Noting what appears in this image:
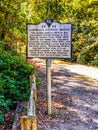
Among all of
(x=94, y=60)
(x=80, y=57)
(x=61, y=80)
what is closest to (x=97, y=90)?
(x=61, y=80)

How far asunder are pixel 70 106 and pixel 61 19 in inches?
912

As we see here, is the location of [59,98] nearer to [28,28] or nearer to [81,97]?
[81,97]

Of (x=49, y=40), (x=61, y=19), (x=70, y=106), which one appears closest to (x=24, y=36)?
(x=61, y=19)

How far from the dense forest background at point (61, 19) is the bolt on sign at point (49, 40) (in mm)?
5896

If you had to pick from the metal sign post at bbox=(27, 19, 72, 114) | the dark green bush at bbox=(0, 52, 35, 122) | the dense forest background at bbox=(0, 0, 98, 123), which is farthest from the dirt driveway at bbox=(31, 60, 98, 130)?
the metal sign post at bbox=(27, 19, 72, 114)

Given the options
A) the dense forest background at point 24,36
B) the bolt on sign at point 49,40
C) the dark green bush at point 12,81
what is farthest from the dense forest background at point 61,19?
the bolt on sign at point 49,40

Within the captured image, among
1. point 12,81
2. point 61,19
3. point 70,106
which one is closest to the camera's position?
point 12,81

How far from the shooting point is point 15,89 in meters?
8.15

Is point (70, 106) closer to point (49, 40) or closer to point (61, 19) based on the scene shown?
point (49, 40)

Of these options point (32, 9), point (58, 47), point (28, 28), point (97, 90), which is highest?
point (32, 9)

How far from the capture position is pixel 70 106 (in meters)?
8.81

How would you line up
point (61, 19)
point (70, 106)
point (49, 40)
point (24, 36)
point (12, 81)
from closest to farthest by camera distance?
1. point (49, 40)
2. point (12, 81)
3. point (70, 106)
4. point (24, 36)
5. point (61, 19)

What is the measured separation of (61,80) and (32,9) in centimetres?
1865

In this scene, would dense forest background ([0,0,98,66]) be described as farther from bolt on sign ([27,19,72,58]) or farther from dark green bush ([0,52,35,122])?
bolt on sign ([27,19,72,58])
